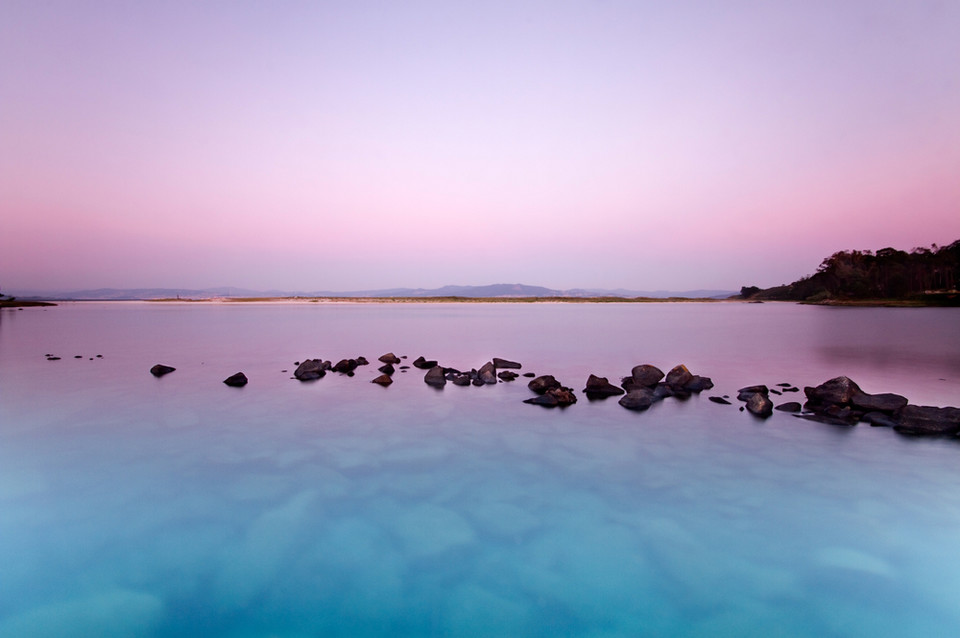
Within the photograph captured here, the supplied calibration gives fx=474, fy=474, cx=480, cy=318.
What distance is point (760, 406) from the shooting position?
12.6 m

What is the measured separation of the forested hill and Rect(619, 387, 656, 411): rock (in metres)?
136

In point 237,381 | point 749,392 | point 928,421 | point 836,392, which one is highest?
point 836,392

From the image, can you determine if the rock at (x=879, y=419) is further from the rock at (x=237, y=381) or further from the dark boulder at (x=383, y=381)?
the rock at (x=237, y=381)

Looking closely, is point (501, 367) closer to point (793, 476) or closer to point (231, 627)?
point (793, 476)

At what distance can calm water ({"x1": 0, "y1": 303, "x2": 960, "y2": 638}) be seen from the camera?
495cm

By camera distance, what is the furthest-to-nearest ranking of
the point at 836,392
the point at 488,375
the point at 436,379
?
the point at 488,375, the point at 436,379, the point at 836,392

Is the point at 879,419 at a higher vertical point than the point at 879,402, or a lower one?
lower

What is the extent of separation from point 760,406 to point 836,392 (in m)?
2.19

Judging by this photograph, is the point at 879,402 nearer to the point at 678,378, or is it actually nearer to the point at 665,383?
the point at 678,378

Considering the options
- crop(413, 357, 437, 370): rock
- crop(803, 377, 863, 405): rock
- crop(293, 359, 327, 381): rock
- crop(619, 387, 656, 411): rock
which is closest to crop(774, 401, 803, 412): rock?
crop(803, 377, 863, 405): rock

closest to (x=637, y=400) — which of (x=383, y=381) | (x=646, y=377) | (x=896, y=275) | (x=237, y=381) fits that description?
(x=646, y=377)

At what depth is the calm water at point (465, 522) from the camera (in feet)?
16.2

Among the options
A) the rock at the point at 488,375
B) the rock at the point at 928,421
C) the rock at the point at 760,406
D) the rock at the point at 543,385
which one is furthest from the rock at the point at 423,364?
the rock at the point at 928,421

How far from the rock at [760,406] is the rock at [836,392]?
152 centimetres
